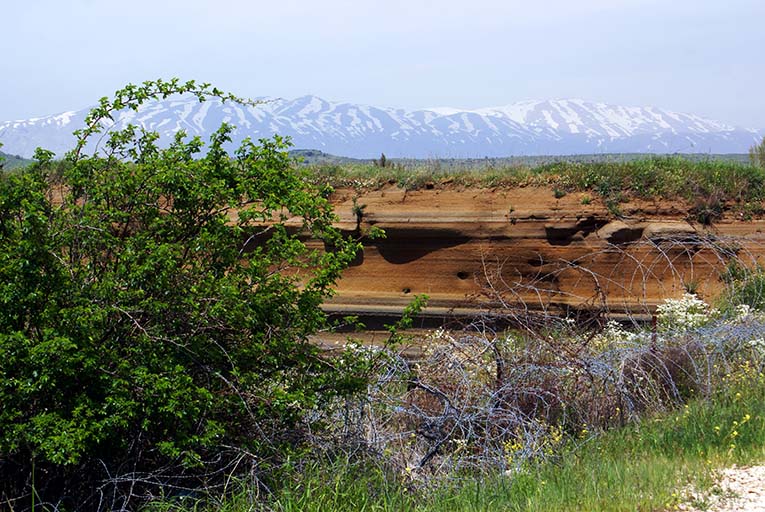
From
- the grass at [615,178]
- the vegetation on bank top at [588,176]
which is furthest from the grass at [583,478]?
the vegetation on bank top at [588,176]

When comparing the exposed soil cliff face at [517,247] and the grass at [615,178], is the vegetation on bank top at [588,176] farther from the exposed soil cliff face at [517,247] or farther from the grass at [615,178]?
the exposed soil cliff face at [517,247]

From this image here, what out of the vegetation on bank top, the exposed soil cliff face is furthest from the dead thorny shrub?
the vegetation on bank top

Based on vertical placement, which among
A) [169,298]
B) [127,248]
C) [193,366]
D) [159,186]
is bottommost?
[193,366]

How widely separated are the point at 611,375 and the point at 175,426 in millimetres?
3763

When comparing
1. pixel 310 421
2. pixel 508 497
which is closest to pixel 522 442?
pixel 508 497

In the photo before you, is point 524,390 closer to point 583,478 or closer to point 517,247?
point 583,478

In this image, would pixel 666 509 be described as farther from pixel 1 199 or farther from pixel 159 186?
pixel 1 199

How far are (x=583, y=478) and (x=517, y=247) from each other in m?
8.97

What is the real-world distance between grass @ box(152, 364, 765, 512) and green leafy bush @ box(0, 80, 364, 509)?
548 millimetres

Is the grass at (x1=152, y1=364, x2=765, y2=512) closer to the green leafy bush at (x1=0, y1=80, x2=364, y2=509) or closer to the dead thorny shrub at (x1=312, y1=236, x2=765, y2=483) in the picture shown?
the dead thorny shrub at (x1=312, y1=236, x2=765, y2=483)

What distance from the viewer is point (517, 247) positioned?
14.1m

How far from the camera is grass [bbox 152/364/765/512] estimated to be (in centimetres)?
488

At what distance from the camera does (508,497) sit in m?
5.11

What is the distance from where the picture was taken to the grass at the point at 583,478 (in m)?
4.88
